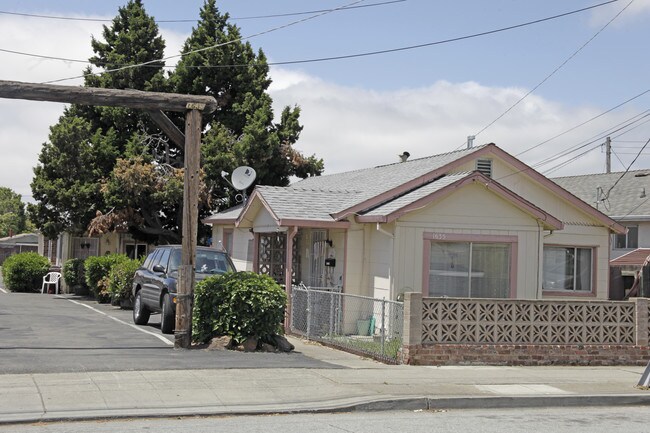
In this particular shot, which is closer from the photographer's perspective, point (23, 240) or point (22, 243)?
point (22, 243)

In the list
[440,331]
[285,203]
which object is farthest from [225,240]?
[440,331]

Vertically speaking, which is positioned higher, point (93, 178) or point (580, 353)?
point (93, 178)

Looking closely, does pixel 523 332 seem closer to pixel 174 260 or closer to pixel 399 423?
pixel 399 423

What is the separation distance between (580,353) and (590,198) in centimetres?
2160

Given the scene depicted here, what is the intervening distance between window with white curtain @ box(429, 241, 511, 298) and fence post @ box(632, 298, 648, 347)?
3.15 metres

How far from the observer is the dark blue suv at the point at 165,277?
1733cm

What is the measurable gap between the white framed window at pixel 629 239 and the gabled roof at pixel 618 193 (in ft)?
2.61

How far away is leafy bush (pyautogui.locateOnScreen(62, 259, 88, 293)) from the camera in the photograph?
32.1m

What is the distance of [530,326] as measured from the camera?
15.0 meters

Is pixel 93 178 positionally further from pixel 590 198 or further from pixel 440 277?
pixel 590 198

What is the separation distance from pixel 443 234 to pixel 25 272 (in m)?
21.8

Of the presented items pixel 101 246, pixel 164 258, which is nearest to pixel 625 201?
pixel 101 246

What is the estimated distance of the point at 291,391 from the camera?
11234 mm

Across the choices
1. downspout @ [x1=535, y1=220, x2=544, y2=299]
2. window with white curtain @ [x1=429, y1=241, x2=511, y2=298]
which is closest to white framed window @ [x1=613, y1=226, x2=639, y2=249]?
downspout @ [x1=535, y1=220, x2=544, y2=299]
